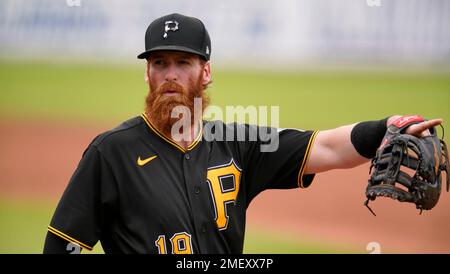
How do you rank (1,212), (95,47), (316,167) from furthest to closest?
(95,47) → (1,212) → (316,167)

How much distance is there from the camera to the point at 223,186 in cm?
294

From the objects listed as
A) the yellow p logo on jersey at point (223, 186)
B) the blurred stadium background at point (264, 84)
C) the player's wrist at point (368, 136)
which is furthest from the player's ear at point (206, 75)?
the blurred stadium background at point (264, 84)

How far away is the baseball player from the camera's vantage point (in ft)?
9.05

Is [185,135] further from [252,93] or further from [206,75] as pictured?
[252,93]

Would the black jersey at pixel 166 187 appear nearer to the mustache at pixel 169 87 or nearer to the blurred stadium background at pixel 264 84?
the mustache at pixel 169 87

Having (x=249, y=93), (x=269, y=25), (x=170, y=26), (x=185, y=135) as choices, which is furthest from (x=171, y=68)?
(x=249, y=93)

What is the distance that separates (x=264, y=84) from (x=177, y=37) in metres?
6.05

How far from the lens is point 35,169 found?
24.5ft

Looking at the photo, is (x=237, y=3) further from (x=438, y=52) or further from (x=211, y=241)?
(x=211, y=241)

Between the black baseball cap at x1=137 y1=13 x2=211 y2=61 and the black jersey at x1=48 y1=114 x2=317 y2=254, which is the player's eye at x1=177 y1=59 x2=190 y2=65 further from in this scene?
the black jersey at x1=48 y1=114 x2=317 y2=254

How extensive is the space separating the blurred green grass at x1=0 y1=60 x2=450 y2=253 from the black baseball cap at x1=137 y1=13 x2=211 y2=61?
5.14 m

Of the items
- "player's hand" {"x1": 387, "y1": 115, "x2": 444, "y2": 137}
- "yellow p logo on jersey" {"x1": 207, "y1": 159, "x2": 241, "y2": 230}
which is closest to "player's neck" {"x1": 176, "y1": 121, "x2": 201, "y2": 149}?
"yellow p logo on jersey" {"x1": 207, "y1": 159, "x2": 241, "y2": 230}
